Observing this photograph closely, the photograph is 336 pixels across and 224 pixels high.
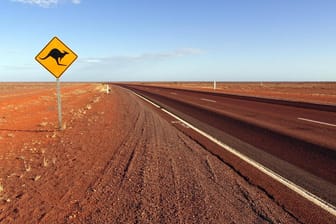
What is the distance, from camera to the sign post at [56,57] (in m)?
10.2

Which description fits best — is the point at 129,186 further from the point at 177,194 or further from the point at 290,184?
the point at 290,184

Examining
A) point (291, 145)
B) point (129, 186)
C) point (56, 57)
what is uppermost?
point (56, 57)

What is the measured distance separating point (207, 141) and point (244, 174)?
10.8 ft

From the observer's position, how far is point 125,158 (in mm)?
7094

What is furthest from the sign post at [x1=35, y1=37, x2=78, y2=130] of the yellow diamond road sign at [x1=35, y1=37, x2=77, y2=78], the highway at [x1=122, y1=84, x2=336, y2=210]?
the highway at [x1=122, y1=84, x2=336, y2=210]

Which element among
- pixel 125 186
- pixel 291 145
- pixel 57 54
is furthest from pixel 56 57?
pixel 291 145

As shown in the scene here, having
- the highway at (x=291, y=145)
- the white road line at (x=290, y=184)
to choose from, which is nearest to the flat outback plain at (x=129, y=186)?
the white road line at (x=290, y=184)

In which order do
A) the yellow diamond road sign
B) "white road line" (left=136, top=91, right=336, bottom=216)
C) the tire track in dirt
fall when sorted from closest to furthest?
the tire track in dirt → "white road line" (left=136, top=91, right=336, bottom=216) → the yellow diamond road sign

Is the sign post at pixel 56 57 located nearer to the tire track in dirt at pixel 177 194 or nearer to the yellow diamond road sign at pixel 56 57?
the yellow diamond road sign at pixel 56 57

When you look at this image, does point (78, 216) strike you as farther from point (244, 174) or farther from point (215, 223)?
point (244, 174)

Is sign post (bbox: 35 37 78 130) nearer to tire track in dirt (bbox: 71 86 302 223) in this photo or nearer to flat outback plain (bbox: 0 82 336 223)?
flat outback plain (bbox: 0 82 336 223)

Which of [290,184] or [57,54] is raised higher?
[57,54]

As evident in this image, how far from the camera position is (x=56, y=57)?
10.4 metres

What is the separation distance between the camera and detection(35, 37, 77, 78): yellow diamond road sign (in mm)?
10180
